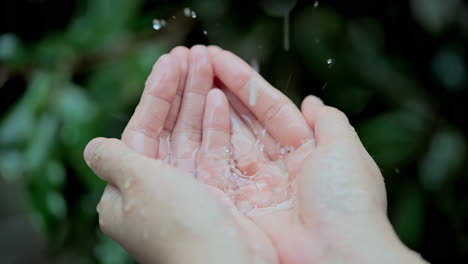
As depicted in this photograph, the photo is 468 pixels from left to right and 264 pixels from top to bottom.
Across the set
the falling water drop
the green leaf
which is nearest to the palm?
the falling water drop

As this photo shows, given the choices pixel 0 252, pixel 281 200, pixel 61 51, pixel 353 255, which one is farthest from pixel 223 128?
pixel 0 252

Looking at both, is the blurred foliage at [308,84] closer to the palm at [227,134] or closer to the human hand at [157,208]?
the palm at [227,134]

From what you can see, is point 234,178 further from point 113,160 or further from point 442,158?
point 442,158

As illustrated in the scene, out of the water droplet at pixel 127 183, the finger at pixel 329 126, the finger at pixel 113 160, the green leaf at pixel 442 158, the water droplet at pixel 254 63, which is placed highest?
the water droplet at pixel 254 63

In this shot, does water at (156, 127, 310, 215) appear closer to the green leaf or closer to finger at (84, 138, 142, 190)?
finger at (84, 138, 142, 190)

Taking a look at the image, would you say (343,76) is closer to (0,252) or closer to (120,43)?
(120,43)

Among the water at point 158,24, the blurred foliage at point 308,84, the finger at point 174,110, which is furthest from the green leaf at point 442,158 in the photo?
the water at point 158,24
